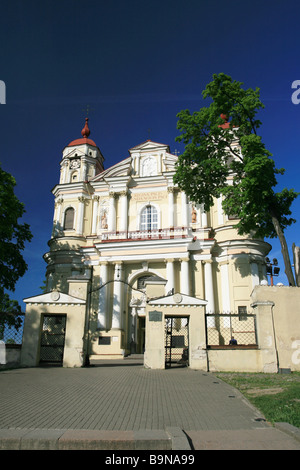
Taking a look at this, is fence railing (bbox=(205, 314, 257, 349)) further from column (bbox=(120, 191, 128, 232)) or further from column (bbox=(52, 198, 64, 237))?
column (bbox=(52, 198, 64, 237))

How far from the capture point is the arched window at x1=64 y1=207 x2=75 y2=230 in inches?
1206

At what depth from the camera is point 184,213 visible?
28.0 m

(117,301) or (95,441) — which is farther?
(117,301)

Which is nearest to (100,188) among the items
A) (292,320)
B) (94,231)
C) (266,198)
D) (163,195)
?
(94,231)

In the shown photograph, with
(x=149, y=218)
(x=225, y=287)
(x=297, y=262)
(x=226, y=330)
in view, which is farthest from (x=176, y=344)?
(x=149, y=218)

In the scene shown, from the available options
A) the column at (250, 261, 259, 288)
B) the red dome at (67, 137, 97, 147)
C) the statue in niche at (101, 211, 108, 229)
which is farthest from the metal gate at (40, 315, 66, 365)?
the red dome at (67, 137, 97, 147)

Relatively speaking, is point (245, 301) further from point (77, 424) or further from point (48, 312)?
point (77, 424)

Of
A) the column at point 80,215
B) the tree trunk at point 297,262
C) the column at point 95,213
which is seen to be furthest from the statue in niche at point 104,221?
the tree trunk at point 297,262

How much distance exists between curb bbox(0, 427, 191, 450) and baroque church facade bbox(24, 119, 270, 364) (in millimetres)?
16632

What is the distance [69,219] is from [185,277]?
12893mm

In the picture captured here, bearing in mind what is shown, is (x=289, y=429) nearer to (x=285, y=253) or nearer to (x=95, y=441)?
(x=95, y=441)

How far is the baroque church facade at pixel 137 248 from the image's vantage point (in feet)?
81.0

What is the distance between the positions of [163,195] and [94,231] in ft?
23.3

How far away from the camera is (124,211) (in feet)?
95.1
